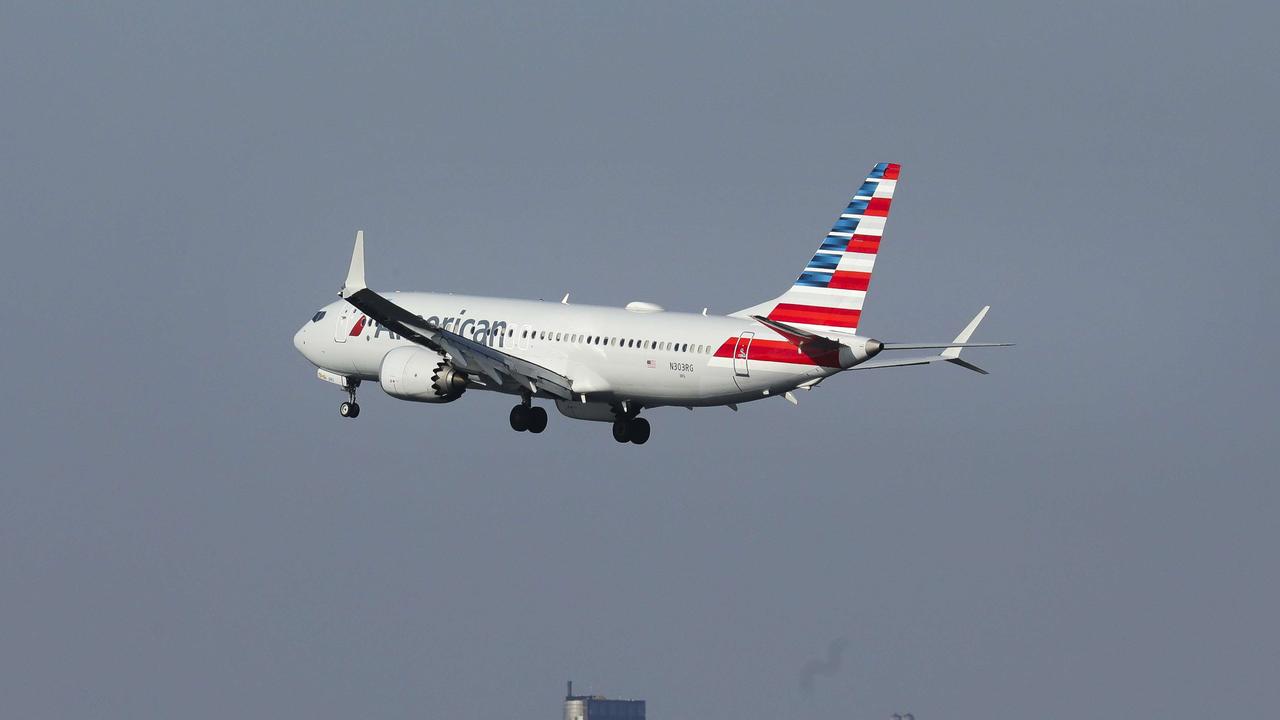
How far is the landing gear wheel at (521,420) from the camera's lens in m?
93.0

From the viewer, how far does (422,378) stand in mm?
89875

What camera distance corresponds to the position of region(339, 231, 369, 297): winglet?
281 ft

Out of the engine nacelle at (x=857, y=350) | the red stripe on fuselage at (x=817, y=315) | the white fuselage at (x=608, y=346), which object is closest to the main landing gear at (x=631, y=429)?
the white fuselage at (x=608, y=346)

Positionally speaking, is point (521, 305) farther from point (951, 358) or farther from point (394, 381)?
point (951, 358)

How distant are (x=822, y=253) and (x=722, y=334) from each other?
4.56 m

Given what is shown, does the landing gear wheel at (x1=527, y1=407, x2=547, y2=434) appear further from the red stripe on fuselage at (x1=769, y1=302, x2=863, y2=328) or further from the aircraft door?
the red stripe on fuselage at (x1=769, y1=302, x2=863, y2=328)

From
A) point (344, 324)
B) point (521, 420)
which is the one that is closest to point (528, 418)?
point (521, 420)

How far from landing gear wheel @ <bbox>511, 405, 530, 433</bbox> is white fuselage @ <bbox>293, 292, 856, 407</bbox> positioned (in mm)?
1117

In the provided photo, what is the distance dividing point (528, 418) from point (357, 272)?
35.4ft

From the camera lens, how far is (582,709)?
197125 mm

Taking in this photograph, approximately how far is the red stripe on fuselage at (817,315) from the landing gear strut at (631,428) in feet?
37.7

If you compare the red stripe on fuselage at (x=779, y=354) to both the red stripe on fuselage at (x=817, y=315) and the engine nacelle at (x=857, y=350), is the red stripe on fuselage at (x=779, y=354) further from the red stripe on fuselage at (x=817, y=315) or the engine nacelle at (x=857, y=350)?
the red stripe on fuselage at (x=817, y=315)

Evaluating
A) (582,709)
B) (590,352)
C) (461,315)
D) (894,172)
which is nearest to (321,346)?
(461,315)

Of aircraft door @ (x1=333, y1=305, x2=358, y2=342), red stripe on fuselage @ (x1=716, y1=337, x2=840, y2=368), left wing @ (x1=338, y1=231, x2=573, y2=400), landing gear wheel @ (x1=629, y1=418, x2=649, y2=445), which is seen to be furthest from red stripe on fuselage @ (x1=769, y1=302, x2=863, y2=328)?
aircraft door @ (x1=333, y1=305, x2=358, y2=342)
